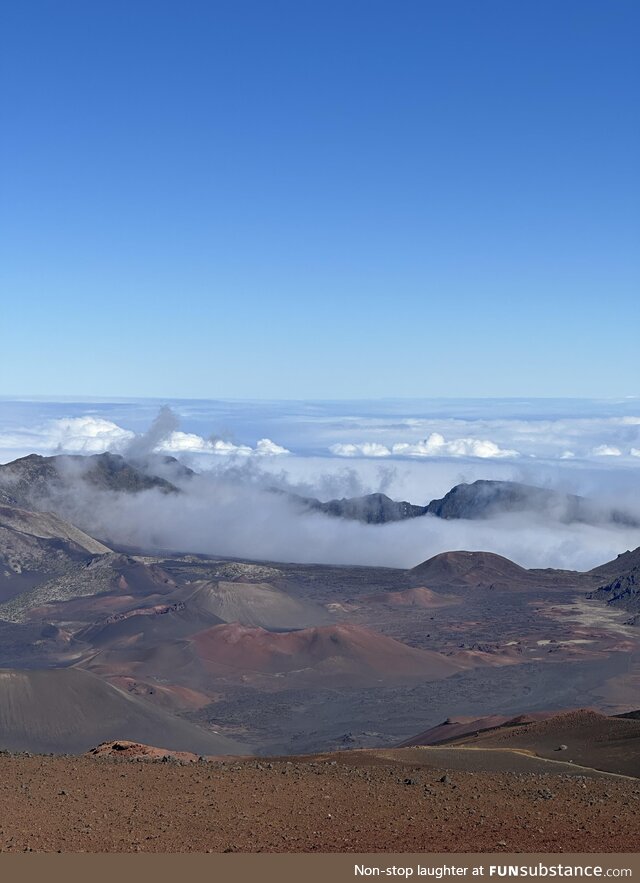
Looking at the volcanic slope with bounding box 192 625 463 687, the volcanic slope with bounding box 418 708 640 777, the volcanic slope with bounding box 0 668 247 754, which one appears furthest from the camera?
the volcanic slope with bounding box 192 625 463 687

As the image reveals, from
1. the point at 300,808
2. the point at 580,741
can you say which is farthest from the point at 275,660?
the point at 300,808

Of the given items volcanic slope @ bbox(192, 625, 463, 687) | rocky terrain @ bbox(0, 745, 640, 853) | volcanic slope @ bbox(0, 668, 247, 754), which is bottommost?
volcanic slope @ bbox(192, 625, 463, 687)

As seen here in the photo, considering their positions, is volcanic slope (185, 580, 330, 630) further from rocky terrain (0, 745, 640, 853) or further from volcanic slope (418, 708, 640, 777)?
rocky terrain (0, 745, 640, 853)

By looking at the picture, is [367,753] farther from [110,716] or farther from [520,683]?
[520,683]

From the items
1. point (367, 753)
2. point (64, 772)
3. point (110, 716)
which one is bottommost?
point (110, 716)

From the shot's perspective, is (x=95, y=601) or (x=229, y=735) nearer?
(x=229, y=735)

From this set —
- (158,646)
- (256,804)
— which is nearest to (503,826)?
(256,804)

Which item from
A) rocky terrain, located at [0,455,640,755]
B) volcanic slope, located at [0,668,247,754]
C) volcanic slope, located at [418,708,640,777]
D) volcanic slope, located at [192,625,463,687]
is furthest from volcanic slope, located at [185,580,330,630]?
volcanic slope, located at [418,708,640,777]
